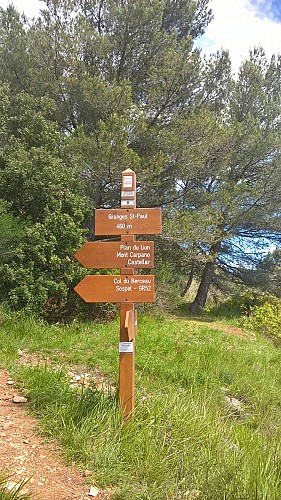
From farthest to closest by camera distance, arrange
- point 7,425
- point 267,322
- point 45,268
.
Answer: point 267,322
point 45,268
point 7,425

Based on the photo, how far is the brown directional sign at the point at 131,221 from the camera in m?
3.39

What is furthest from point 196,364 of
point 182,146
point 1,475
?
point 182,146

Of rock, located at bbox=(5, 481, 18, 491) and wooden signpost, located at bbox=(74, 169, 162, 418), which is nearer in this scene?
rock, located at bbox=(5, 481, 18, 491)

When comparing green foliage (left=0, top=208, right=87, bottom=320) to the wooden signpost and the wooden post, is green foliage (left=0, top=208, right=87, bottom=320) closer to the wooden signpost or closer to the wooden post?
the wooden signpost

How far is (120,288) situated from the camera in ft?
11.0

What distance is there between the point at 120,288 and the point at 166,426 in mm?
1203

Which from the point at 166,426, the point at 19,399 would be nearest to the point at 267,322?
the point at 166,426

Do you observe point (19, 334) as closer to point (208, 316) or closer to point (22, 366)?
point (22, 366)

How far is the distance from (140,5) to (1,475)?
11.3m

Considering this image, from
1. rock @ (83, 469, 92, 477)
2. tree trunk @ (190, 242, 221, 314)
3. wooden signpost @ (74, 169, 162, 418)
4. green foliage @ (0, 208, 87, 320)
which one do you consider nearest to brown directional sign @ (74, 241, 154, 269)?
wooden signpost @ (74, 169, 162, 418)

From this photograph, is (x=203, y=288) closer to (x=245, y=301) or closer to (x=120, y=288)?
(x=245, y=301)

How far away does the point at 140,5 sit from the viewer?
10305mm

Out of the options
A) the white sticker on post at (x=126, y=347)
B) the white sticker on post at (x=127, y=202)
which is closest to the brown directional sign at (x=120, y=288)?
Result: the white sticker on post at (x=126, y=347)

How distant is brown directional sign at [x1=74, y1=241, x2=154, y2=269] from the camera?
338 centimetres
